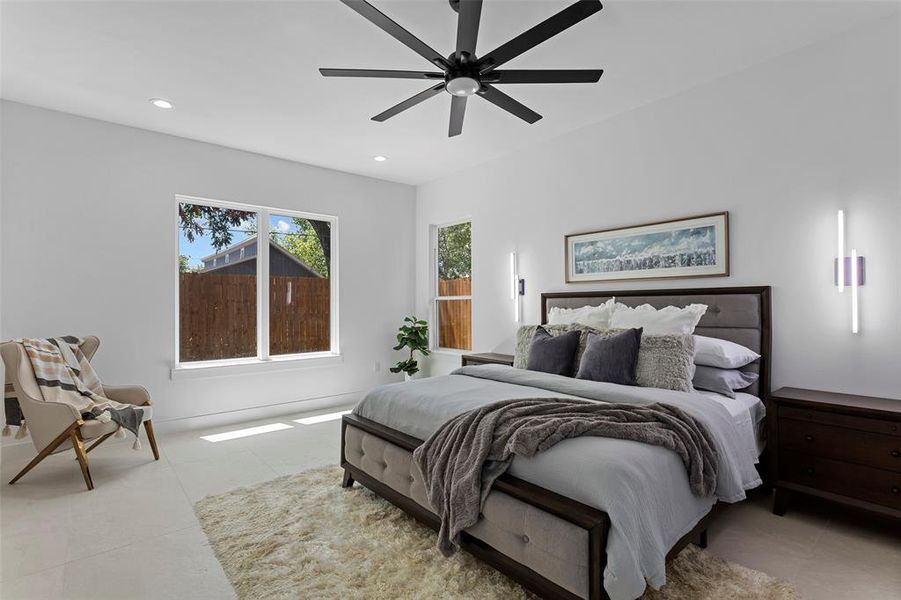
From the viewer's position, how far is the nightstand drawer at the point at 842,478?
2.29m

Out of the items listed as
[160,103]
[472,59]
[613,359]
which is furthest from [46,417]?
[613,359]

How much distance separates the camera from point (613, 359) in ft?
9.51

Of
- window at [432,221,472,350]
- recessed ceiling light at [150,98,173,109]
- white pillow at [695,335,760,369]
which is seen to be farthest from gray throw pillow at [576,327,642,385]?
recessed ceiling light at [150,98,173,109]

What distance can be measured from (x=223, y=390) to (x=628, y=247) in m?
4.08

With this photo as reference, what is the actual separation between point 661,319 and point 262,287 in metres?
3.95

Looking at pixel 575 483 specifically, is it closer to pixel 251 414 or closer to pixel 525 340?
pixel 525 340

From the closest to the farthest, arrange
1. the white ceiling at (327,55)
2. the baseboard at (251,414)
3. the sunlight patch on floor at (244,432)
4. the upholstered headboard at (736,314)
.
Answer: the white ceiling at (327,55), the upholstered headboard at (736,314), the sunlight patch on floor at (244,432), the baseboard at (251,414)

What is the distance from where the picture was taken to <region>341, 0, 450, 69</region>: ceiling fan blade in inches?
76.1

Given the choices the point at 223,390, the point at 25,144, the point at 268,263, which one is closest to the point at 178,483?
the point at 223,390

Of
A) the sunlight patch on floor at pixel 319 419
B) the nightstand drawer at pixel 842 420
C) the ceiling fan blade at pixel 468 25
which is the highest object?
the ceiling fan blade at pixel 468 25

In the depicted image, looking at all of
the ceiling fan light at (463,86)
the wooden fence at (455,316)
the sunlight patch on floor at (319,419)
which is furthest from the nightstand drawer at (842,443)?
the sunlight patch on floor at (319,419)

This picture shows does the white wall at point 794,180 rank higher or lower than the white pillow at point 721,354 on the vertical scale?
higher

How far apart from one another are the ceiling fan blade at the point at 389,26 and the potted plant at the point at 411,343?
3802mm

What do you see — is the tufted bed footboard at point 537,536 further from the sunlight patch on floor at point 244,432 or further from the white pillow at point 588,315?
the sunlight patch on floor at point 244,432
